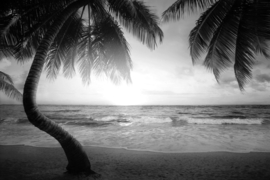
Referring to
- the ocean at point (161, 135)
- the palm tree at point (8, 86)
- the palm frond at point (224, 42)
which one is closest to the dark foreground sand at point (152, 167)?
the ocean at point (161, 135)

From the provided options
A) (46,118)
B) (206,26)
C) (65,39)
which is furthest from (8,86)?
(206,26)

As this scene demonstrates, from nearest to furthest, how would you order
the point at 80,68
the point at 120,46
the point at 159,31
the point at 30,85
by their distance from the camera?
the point at 30,85
the point at 159,31
the point at 120,46
the point at 80,68

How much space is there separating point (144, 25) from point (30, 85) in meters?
3.10

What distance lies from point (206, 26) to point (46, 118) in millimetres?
4659

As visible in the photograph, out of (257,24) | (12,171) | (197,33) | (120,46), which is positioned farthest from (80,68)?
(257,24)

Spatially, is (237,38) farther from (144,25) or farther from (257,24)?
(144,25)

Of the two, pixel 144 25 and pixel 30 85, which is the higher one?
pixel 144 25

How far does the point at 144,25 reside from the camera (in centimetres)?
407

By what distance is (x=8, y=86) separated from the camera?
1074cm

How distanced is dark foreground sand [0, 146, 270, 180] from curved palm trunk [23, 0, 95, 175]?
0.31m

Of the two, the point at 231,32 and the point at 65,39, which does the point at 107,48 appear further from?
the point at 231,32

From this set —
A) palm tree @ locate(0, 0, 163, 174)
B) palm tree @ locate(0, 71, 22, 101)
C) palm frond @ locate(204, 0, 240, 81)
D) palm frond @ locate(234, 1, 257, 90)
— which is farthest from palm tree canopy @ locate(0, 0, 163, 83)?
palm tree @ locate(0, 71, 22, 101)

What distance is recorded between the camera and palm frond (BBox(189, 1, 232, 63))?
396 centimetres

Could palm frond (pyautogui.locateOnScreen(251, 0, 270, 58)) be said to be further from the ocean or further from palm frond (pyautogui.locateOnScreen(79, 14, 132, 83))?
the ocean
